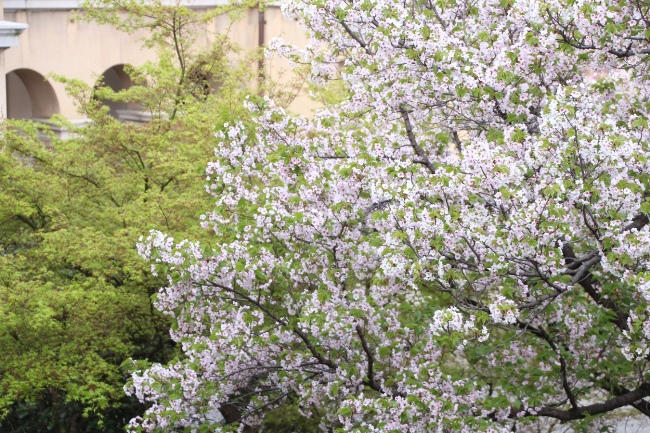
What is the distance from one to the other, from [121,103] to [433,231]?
21.0 metres

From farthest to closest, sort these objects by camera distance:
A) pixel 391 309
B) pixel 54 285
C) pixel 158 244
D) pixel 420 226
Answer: pixel 54 285
pixel 391 309
pixel 158 244
pixel 420 226

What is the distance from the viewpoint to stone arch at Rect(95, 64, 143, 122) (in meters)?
23.5

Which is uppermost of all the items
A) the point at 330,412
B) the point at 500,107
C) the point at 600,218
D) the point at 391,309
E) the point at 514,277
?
the point at 500,107

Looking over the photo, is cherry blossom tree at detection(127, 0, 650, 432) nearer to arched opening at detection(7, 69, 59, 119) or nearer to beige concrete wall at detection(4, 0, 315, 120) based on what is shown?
beige concrete wall at detection(4, 0, 315, 120)

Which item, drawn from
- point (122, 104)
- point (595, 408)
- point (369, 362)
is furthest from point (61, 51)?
point (595, 408)

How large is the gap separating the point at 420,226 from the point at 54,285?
5858 millimetres

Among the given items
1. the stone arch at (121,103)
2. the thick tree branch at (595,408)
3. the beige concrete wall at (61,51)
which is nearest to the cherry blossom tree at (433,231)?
the thick tree branch at (595,408)

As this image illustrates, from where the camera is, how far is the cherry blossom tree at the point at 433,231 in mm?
7668

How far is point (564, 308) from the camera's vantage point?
952cm

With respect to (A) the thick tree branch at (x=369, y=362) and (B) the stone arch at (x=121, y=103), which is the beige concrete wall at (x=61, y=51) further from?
(A) the thick tree branch at (x=369, y=362)

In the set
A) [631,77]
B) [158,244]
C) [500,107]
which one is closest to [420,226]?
[500,107]

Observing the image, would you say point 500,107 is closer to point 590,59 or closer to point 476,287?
point 590,59

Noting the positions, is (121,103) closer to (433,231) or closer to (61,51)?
(61,51)

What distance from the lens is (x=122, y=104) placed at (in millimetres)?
27500
